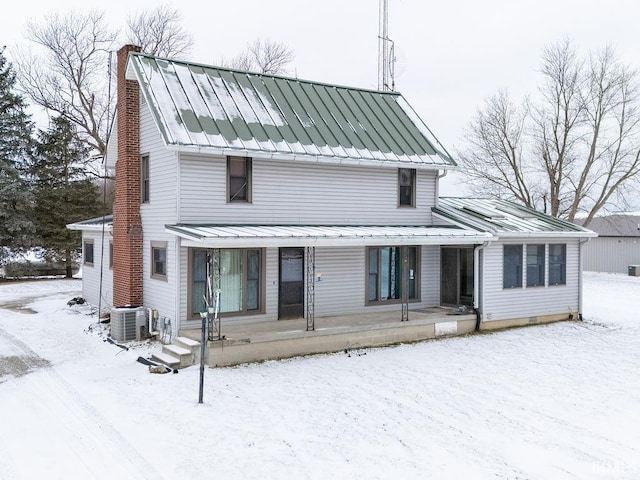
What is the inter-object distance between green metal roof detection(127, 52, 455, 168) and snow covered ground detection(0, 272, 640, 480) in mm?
5383

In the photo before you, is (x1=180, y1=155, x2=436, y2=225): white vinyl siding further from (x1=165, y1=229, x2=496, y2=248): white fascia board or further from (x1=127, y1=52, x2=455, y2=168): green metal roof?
(x1=165, y1=229, x2=496, y2=248): white fascia board

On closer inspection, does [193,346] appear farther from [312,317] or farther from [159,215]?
[159,215]

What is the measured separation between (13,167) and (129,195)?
16322mm

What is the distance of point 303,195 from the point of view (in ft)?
48.6

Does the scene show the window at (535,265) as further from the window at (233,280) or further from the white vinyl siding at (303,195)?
the window at (233,280)

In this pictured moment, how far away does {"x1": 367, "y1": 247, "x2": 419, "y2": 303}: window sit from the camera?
52.1ft

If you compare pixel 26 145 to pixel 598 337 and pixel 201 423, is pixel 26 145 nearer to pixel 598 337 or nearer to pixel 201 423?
pixel 201 423

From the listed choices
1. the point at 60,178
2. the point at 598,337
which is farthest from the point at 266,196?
the point at 60,178

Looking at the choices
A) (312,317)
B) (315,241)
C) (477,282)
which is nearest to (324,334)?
(312,317)

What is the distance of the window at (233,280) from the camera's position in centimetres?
1314

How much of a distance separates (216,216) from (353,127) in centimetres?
540

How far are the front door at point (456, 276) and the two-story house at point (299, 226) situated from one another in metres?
0.04

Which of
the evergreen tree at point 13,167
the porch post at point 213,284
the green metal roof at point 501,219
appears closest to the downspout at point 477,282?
the green metal roof at point 501,219

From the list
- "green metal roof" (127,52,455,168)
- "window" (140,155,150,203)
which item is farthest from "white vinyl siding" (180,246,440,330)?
"window" (140,155,150,203)
